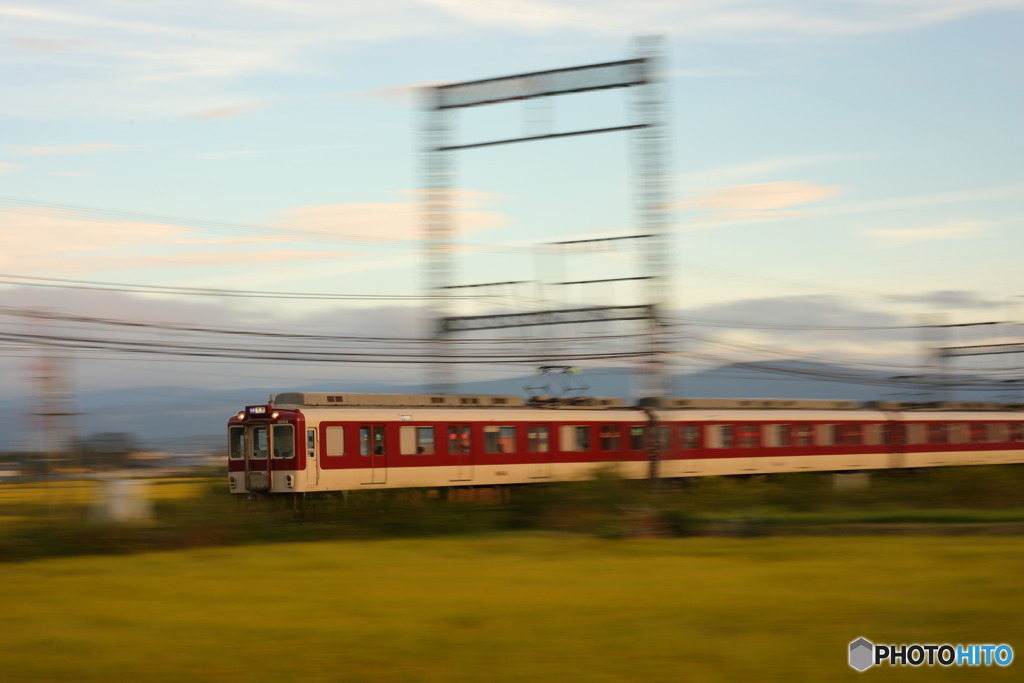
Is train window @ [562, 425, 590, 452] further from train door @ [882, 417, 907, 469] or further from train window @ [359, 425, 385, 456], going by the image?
train door @ [882, 417, 907, 469]

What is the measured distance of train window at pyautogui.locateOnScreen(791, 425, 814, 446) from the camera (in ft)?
120

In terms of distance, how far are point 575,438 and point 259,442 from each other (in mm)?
8774

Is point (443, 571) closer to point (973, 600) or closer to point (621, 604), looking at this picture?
point (621, 604)

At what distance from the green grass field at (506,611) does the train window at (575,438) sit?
10.4m

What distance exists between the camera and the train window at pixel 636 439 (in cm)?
3197

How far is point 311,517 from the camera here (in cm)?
2441

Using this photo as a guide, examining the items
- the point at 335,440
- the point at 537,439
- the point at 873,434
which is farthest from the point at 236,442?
the point at 873,434

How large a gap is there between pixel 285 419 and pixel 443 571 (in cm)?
887

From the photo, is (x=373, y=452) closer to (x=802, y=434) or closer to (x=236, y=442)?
(x=236, y=442)

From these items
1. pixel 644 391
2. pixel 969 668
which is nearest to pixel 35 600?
pixel 969 668

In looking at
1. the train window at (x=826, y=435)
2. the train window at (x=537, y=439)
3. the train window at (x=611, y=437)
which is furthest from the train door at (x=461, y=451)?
the train window at (x=826, y=435)

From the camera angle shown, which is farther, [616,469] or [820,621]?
[616,469]

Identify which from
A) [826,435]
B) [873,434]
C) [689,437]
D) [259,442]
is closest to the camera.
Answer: [259,442]

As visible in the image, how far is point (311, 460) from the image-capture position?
24.2 metres
